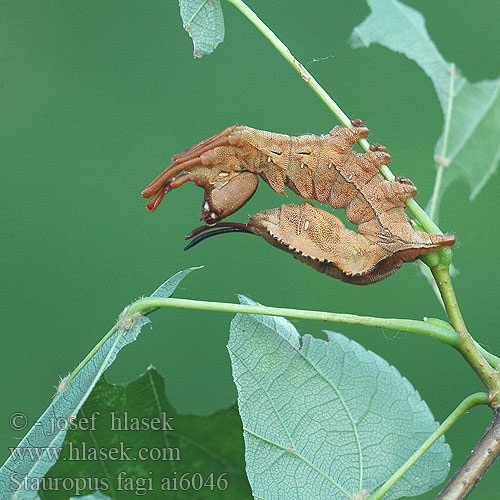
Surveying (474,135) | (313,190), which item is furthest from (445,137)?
(313,190)

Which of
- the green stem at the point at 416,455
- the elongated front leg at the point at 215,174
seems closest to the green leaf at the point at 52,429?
the elongated front leg at the point at 215,174

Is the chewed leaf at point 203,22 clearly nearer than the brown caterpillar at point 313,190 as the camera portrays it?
No

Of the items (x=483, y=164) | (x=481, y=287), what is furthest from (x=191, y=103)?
(x=483, y=164)

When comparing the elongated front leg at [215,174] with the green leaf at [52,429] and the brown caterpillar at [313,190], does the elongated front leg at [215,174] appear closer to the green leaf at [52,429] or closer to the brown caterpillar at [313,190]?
the brown caterpillar at [313,190]

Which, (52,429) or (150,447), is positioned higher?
(52,429)

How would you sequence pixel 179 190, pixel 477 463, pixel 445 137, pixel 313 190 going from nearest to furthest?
pixel 477 463 < pixel 313 190 < pixel 445 137 < pixel 179 190

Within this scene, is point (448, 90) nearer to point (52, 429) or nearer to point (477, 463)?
point (477, 463)

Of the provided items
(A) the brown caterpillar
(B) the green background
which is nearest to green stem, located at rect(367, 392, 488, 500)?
(A) the brown caterpillar
